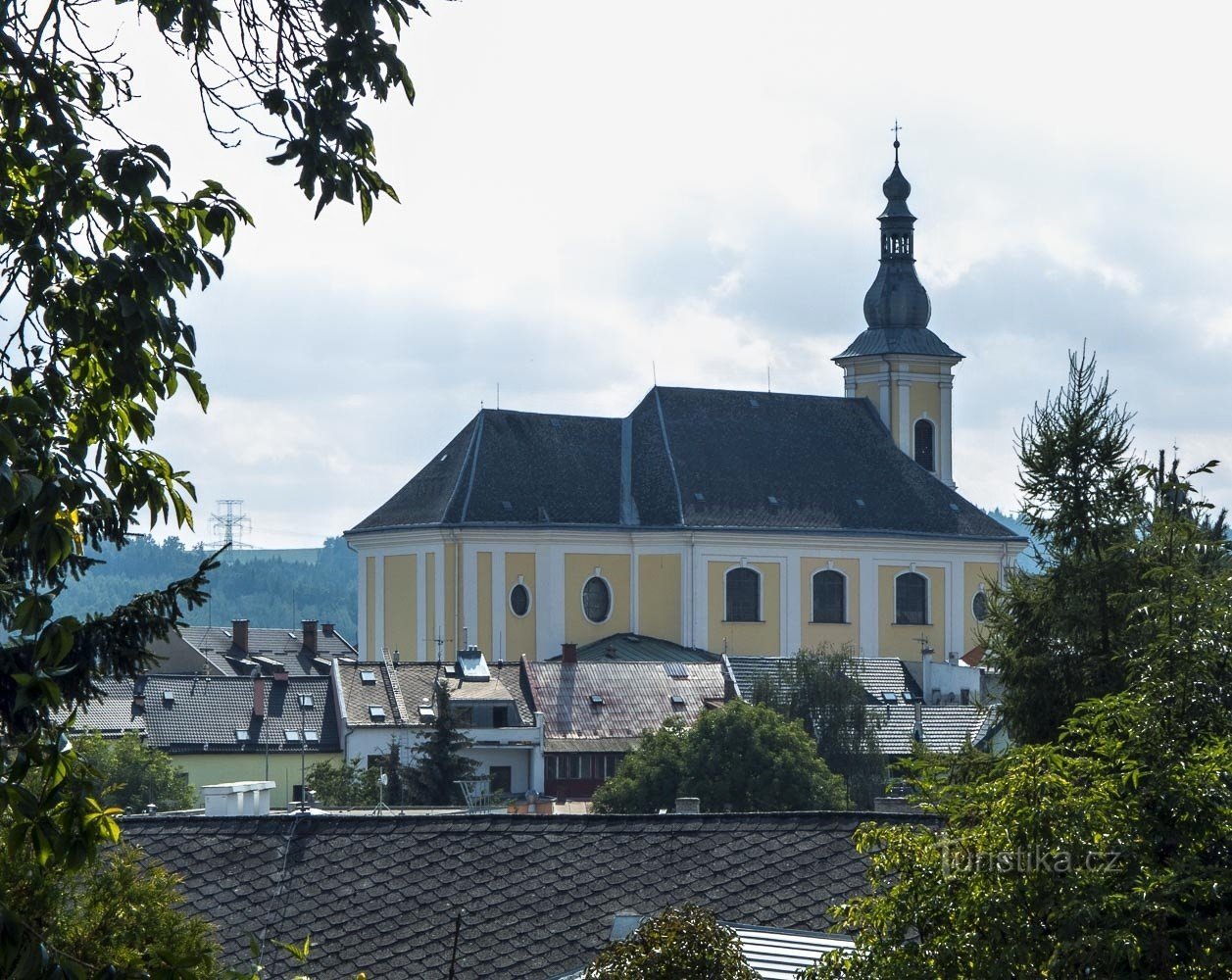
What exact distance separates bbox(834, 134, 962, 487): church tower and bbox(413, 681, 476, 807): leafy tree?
26709mm

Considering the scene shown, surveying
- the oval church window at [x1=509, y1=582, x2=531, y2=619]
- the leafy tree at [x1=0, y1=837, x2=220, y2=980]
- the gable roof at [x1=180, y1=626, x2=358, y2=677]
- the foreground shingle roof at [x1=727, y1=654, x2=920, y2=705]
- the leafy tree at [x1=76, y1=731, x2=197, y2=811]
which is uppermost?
the oval church window at [x1=509, y1=582, x2=531, y2=619]

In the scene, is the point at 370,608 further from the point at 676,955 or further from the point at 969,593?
the point at 676,955

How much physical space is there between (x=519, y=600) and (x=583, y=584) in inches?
87.1

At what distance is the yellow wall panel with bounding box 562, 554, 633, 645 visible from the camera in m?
68.1

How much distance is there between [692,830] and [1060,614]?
298cm

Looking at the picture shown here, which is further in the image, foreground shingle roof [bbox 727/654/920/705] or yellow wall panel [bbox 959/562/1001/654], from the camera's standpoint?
yellow wall panel [bbox 959/562/1001/654]

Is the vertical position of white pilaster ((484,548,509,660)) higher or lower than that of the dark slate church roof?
lower

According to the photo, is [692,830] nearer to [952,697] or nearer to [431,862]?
[431,862]

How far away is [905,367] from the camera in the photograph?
7494 cm

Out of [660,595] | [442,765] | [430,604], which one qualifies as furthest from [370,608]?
[442,765]

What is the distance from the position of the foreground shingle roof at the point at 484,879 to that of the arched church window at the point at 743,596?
5385 centimetres

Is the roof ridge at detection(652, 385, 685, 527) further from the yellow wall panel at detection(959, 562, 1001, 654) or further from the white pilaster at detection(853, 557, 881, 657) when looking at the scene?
the yellow wall panel at detection(959, 562, 1001, 654)

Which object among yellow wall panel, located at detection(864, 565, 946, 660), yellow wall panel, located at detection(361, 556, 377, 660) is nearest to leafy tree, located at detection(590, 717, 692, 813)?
yellow wall panel, located at detection(361, 556, 377, 660)

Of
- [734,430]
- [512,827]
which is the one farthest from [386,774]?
[512,827]
